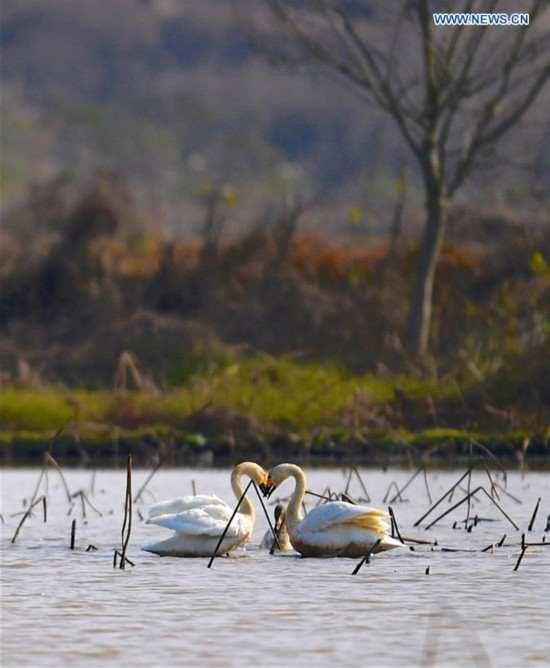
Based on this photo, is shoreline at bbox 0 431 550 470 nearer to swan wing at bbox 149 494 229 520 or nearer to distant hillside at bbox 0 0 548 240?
swan wing at bbox 149 494 229 520

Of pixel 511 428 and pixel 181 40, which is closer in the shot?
pixel 511 428

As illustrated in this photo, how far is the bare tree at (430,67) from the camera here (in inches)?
950

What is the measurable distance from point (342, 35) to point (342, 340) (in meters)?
4.72

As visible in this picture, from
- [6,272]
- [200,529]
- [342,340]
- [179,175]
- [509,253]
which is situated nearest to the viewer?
[200,529]

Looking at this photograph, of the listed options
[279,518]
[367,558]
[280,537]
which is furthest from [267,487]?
[367,558]

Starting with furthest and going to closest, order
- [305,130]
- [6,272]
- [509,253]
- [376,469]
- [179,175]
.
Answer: [305,130], [179,175], [6,272], [509,253], [376,469]

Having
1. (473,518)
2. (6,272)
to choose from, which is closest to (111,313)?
(6,272)

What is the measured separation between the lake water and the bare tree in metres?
12.0

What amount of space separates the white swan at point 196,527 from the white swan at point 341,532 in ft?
1.26

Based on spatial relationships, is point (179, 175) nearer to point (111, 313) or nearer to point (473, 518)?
point (111, 313)

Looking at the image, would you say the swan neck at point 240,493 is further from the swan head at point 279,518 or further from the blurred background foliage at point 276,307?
the blurred background foliage at point 276,307

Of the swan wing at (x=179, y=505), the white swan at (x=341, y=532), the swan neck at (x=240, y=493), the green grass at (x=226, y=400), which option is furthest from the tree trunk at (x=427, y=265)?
the white swan at (x=341, y=532)

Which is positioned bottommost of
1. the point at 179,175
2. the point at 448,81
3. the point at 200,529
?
the point at 200,529

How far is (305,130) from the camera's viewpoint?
118 m
